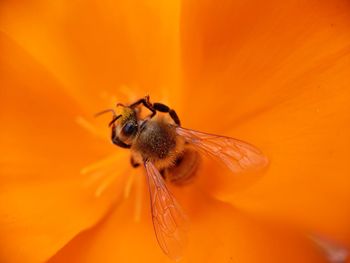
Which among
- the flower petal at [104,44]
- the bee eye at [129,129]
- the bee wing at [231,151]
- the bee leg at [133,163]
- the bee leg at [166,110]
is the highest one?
the flower petal at [104,44]

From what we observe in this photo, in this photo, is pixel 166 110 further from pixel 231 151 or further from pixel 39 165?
pixel 39 165

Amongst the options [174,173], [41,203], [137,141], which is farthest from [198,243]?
[41,203]

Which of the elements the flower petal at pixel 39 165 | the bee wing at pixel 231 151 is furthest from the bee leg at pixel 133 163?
the bee wing at pixel 231 151

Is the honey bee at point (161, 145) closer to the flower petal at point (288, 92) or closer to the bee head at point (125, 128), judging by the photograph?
the bee head at point (125, 128)

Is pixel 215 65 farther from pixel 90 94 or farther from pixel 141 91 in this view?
pixel 90 94

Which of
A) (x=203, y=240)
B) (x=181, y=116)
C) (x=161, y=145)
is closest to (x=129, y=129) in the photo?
(x=161, y=145)

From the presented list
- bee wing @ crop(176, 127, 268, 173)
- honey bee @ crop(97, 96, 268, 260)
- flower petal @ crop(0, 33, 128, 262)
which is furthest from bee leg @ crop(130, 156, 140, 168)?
bee wing @ crop(176, 127, 268, 173)
